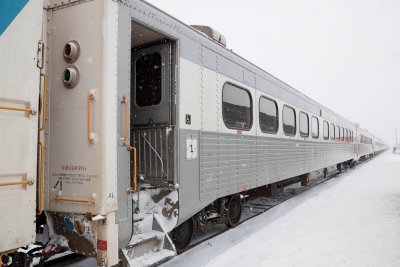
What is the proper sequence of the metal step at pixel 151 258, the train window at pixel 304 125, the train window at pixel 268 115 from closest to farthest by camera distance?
the metal step at pixel 151 258 → the train window at pixel 268 115 → the train window at pixel 304 125

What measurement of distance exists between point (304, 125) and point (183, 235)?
20.9ft

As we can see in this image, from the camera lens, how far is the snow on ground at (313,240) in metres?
4.41

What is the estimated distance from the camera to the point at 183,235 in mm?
5469

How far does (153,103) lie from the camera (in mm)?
4777

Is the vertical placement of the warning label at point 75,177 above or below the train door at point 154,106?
below

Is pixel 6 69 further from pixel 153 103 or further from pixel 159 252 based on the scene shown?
pixel 159 252

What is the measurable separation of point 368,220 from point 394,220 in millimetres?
486

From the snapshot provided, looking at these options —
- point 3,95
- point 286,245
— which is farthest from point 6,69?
point 286,245

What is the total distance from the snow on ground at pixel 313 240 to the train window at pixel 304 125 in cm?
269

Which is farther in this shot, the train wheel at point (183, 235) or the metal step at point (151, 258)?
the train wheel at point (183, 235)

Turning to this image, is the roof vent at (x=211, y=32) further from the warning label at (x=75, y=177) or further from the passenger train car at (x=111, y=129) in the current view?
the warning label at (x=75, y=177)

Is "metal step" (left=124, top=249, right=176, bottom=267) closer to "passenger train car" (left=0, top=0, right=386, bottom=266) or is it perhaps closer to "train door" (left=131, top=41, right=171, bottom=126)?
"passenger train car" (left=0, top=0, right=386, bottom=266)

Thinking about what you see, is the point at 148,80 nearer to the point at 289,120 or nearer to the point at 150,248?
the point at 150,248

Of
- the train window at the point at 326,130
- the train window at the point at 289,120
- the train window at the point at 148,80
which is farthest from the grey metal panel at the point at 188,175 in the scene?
the train window at the point at 326,130
